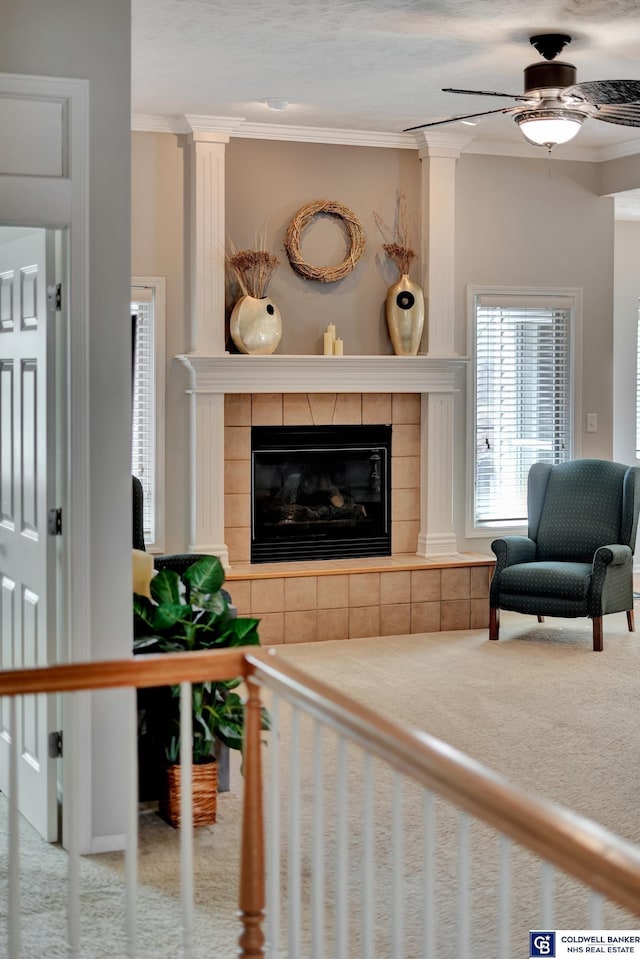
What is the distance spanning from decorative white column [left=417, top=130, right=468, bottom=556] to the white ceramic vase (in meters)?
1.11

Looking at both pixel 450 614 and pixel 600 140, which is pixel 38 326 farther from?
pixel 600 140

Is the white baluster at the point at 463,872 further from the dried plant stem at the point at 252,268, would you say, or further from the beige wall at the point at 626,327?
the beige wall at the point at 626,327

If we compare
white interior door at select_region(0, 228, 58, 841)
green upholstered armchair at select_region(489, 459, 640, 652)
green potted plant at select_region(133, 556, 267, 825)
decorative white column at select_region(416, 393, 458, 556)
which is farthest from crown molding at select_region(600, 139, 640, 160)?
green potted plant at select_region(133, 556, 267, 825)

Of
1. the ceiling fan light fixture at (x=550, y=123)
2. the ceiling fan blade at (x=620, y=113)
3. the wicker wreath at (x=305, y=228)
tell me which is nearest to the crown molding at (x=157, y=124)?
the wicker wreath at (x=305, y=228)

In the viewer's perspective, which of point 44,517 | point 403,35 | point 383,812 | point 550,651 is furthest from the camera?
point 550,651

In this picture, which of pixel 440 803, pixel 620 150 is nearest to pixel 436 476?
pixel 620 150

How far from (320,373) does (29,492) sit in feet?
11.4

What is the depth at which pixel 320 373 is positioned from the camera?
280 inches

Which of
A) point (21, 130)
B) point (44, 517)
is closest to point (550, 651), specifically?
point (44, 517)

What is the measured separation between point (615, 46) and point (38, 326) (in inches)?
129

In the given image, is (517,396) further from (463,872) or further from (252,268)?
(463,872)

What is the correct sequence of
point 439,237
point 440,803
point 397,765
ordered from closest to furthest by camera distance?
point 397,765
point 440,803
point 439,237

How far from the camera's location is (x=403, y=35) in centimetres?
524

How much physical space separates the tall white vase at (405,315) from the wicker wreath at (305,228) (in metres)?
0.34
